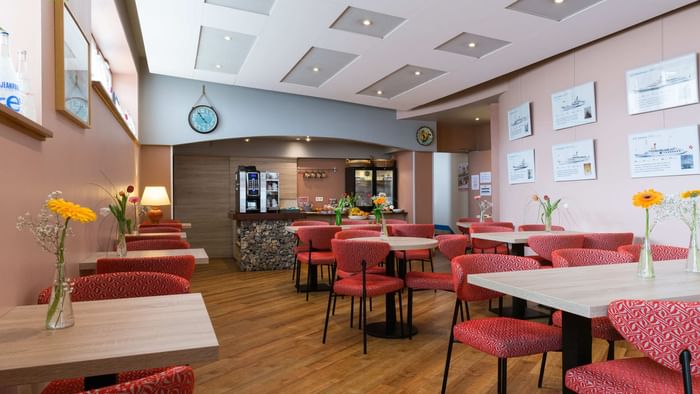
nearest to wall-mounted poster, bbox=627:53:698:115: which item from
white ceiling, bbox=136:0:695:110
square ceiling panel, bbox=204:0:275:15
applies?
white ceiling, bbox=136:0:695:110

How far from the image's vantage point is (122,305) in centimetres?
160

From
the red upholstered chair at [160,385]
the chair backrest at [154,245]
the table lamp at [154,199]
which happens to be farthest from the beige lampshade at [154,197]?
the red upholstered chair at [160,385]

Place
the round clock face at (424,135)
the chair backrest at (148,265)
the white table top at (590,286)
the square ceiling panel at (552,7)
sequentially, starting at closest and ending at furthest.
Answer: the white table top at (590,286) → the chair backrest at (148,265) → the square ceiling panel at (552,7) → the round clock face at (424,135)

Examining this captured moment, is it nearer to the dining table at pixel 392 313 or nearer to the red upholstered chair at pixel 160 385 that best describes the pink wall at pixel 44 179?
the red upholstered chair at pixel 160 385

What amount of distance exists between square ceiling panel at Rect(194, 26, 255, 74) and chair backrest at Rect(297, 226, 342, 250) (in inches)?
91.0

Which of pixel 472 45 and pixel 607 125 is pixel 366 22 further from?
pixel 607 125

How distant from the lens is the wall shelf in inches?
59.1

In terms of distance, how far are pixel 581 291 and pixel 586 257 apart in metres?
1.24

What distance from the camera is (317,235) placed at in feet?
16.6

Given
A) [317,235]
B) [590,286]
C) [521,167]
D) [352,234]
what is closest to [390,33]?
[352,234]

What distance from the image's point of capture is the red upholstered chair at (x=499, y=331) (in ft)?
6.77

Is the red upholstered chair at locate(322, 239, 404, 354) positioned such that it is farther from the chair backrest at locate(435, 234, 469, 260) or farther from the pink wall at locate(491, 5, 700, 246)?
the pink wall at locate(491, 5, 700, 246)

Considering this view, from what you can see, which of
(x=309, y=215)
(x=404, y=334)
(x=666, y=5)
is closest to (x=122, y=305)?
(x=404, y=334)

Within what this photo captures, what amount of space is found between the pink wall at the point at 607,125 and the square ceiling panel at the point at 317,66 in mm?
2612
